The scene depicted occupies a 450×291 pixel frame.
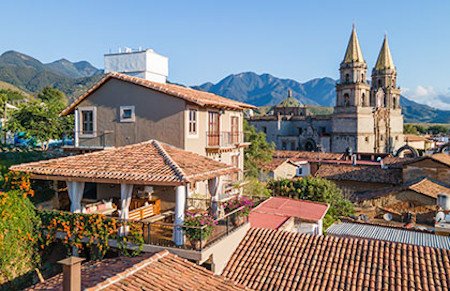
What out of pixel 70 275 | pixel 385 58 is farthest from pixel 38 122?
pixel 385 58

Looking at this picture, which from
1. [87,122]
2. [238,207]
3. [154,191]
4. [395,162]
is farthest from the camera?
[395,162]

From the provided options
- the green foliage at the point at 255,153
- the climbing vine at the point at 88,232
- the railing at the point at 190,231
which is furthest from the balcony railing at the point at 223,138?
the green foliage at the point at 255,153

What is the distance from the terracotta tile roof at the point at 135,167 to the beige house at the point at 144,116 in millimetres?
3014

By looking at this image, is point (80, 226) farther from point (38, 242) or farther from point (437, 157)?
point (437, 157)

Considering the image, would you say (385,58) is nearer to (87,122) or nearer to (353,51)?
(353,51)

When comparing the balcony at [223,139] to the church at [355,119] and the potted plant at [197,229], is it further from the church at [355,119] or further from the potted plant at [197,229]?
the church at [355,119]

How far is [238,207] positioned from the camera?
14508 millimetres

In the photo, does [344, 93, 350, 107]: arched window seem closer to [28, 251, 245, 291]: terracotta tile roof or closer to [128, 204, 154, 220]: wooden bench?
[128, 204, 154, 220]: wooden bench

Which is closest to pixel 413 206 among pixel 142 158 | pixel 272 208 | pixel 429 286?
pixel 272 208

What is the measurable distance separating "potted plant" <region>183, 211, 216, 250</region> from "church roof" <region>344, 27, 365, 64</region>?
65.3 meters

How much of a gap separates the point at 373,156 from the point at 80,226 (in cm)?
4897

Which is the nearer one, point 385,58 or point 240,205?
point 240,205

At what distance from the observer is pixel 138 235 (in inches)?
475

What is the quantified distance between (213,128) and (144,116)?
3.88m
